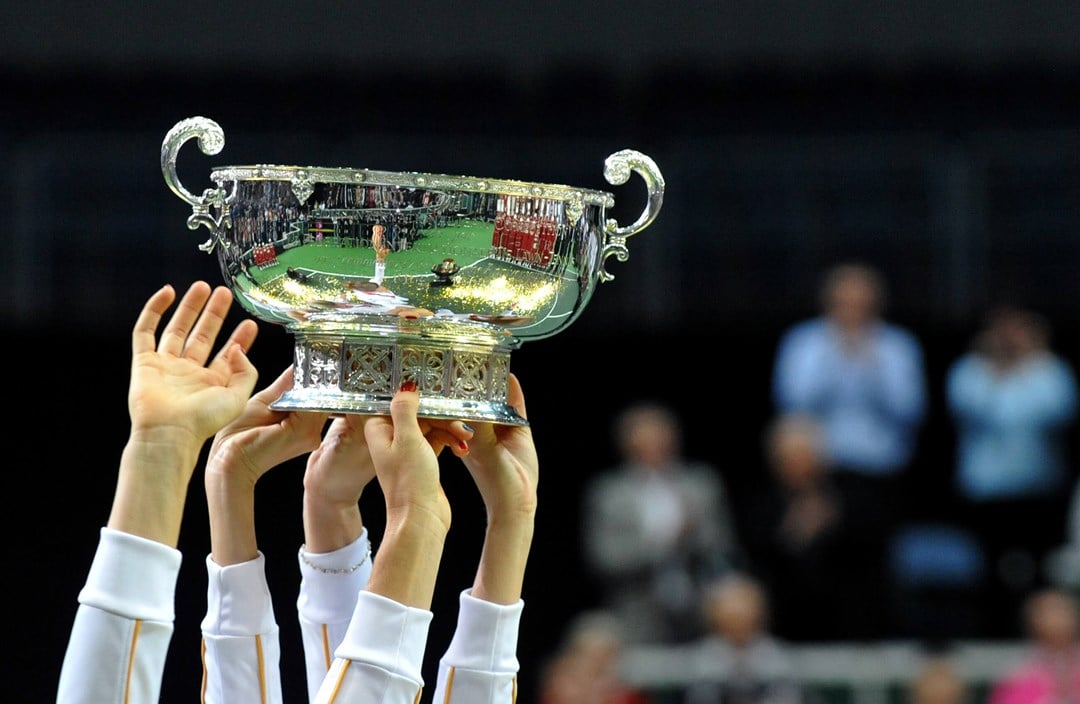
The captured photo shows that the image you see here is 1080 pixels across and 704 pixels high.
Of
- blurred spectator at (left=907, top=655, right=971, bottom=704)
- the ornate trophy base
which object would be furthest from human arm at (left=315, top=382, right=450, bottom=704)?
blurred spectator at (left=907, top=655, right=971, bottom=704)

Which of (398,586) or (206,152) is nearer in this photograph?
(398,586)

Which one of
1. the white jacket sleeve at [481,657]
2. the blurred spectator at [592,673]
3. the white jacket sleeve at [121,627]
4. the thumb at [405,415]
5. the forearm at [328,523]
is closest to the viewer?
the white jacket sleeve at [121,627]

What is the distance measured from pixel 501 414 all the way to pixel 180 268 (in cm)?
469

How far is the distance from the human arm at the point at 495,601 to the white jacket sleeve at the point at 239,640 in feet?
0.64

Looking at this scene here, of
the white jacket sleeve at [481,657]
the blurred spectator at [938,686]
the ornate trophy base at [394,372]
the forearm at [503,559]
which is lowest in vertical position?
the blurred spectator at [938,686]

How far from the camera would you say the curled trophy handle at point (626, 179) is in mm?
1813

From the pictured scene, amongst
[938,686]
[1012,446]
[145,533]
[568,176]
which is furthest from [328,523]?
[568,176]

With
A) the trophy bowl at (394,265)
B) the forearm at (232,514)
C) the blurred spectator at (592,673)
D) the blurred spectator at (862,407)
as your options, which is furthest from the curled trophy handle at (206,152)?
the blurred spectator at (862,407)

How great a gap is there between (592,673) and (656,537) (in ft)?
1.78

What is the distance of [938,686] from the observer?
17.3 ft

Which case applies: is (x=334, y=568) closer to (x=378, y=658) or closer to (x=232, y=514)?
(x=232, y=514)

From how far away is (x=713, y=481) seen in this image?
18.6 feet

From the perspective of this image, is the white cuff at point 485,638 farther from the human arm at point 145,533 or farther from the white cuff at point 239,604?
the human arm at point 145,533

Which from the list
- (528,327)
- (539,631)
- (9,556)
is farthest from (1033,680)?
(528,327)
